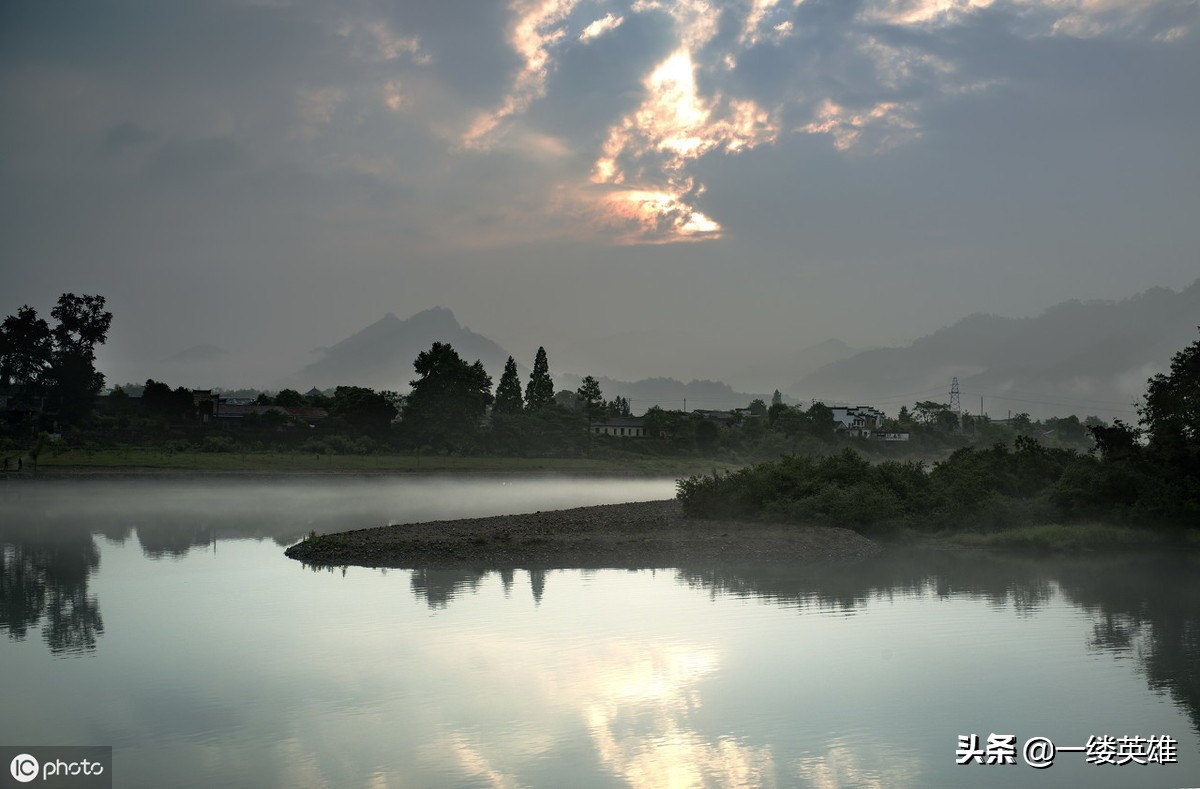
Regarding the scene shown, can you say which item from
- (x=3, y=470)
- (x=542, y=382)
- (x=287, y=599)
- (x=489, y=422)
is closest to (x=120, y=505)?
(x=3, y=470)

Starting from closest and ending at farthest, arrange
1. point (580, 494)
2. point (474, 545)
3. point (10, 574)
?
point (10, 574) → point (474, 545) → point (580, 494)

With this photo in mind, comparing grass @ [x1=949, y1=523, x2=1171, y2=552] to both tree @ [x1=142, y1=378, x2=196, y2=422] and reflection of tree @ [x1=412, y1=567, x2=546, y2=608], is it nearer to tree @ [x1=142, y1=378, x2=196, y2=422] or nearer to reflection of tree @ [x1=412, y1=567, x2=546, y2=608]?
reflection of tree @ [x1=412, y1=567, x2=546, y2=608]

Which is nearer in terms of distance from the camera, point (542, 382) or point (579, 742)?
point (579, 742)

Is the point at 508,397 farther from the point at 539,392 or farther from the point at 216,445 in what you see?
the point at 216,445

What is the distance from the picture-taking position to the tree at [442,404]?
9788cm

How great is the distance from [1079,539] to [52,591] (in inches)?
1290

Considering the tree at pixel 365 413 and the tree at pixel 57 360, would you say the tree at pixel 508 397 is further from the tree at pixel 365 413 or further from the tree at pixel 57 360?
the tree at pixel 57 360

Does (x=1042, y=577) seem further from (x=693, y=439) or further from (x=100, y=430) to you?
(x=693, y=439)

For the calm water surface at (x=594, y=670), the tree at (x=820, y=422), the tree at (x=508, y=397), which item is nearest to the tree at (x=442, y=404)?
the tree at (x=508, y=397)

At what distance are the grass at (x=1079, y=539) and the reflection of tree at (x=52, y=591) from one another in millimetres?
28970

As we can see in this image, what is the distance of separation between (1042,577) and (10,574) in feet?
99.0

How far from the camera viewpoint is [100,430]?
84.7m

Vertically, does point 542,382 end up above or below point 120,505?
above

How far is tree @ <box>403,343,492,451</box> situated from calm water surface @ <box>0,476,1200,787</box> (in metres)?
65.2
